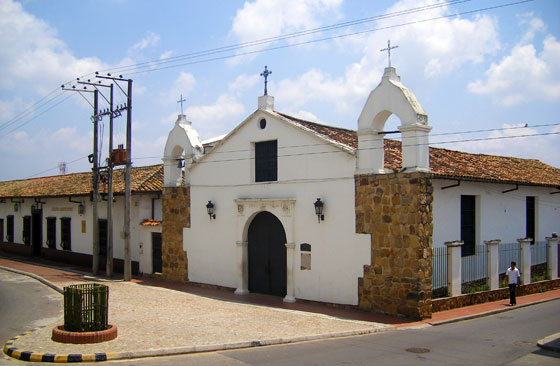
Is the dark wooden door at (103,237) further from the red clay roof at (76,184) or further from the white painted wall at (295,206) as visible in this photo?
the white painted wall at (295,206)

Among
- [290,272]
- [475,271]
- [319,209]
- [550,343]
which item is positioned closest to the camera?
[550,343]

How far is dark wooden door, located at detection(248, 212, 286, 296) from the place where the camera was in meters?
16.1

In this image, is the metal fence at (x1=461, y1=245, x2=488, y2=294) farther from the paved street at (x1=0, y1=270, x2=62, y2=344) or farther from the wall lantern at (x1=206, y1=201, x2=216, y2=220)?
the paved street at (x1=0, y1=270, x2=62, y2=344)

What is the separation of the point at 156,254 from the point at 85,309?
35.8ft

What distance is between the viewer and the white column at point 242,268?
16.8 m

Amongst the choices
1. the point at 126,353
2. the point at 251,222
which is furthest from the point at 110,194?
the point at 126,353

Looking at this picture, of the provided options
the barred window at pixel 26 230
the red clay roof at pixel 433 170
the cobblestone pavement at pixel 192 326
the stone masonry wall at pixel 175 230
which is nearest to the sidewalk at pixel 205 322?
the cobblestone pavement at pixel 192 326

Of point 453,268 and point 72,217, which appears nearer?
point 453,268

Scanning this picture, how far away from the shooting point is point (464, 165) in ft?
56.7

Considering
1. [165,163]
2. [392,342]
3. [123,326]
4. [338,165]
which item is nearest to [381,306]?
[392,342]

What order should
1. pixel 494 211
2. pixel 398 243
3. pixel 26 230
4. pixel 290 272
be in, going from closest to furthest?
1. pixel 398 243
2. pixel 290 272
3. pixel 494 211
4. pixel 26 230

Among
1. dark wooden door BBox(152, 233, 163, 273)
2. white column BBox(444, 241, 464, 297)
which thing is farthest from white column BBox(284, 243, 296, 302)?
dark wooden door BBox(152, 233, 163, 273)

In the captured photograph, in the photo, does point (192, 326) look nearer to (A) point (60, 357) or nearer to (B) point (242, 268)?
(A) point (60, 357)

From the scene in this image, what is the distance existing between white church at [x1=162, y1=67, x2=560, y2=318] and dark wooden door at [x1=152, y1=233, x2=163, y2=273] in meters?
1.02
